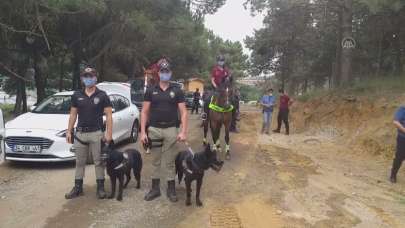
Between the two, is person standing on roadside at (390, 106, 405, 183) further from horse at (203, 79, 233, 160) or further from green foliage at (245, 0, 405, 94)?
green foliage at (245, 0, 405, 94)

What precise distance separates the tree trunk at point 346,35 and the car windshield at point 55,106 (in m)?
12.2

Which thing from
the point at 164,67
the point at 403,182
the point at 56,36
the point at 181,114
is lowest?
the point at 403,182

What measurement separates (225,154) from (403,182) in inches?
164

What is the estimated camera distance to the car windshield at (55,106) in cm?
1242

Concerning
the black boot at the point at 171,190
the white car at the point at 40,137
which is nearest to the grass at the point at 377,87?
the white car at the point at 40,137

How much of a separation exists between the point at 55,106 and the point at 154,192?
5235 mm

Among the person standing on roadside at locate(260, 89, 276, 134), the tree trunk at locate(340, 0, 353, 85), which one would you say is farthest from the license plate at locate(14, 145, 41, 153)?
the tree trunk at locate(340, 0, 353, 85)

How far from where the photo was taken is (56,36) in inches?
1076

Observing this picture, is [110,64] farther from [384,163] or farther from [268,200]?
[268,200]

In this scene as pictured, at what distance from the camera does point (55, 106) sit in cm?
1263

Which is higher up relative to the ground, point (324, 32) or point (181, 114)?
point (324, 32)

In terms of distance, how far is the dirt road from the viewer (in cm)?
735

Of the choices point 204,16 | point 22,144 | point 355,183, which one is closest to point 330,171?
point 355,183

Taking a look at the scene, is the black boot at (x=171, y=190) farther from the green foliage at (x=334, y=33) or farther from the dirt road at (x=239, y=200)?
the green foliage at (x=334, y=33)
